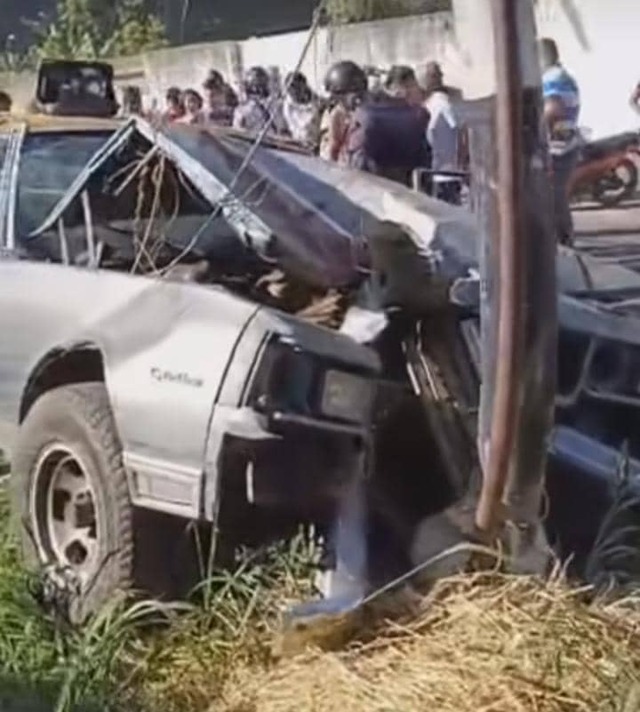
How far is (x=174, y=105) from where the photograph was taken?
6.60 meters

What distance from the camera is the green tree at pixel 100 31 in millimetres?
6684

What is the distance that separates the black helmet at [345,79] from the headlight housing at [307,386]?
2.53 ft

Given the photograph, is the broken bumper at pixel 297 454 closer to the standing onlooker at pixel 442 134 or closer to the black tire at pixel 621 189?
the standing onlooker at pixel 442 134

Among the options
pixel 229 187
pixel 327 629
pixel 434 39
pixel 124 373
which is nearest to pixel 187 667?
pixel 327 629

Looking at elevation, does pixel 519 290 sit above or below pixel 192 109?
below

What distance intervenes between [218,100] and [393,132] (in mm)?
598

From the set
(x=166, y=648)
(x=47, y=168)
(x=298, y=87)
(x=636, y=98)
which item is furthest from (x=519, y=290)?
(x=47, y=168)

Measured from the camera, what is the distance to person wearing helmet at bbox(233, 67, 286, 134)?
21.0ft

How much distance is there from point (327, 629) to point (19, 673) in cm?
95

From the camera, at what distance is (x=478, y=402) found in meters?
6.08

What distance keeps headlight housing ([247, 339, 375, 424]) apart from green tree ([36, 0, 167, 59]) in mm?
1156

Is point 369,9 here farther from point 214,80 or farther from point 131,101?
point 131,101

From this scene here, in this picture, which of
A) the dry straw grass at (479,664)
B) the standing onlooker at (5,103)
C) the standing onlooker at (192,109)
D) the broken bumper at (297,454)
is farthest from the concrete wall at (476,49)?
the dry straw grass at (479,664)

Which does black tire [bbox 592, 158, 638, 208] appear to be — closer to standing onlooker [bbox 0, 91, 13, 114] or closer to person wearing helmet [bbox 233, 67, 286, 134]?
person wearing helmet [bbox 233, 67, 286, 134]
